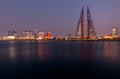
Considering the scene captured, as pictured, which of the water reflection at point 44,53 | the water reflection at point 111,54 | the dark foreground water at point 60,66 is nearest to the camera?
the dark foreground water at point 60,66

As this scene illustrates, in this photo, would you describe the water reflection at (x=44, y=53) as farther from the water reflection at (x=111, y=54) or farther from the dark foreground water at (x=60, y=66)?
the water reflection at (x=111, y=54)

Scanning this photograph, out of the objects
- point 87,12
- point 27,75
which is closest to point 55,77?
point 27,75

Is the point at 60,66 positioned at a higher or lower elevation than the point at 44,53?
higher

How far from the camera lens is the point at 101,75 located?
506 inches

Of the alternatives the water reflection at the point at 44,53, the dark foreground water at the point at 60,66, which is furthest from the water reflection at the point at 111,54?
the water reflection at the point at 44,53

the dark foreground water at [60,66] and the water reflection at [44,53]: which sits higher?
the dark foreground water at [60,66]

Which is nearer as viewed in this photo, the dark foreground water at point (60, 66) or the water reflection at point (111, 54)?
the dark foreground water at point (60, 66)

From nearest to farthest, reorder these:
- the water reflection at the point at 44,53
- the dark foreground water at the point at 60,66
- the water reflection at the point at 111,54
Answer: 1. the dark foreground water at the point at 60,66
2. the water reflection at the point at 111,54
3. the water reflection at the point at 44,53

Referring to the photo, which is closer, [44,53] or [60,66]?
[60,66]

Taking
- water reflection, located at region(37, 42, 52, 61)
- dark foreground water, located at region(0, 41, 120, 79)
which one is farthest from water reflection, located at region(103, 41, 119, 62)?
water reflection, located at region(37, 42, 52, 61)

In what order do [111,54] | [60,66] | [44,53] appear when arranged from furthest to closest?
[44,53]
[111,54]
[60,66]

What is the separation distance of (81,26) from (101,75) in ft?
211

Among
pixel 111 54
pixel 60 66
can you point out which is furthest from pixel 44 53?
pixel 60 66

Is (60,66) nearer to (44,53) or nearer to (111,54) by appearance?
(111,54)
